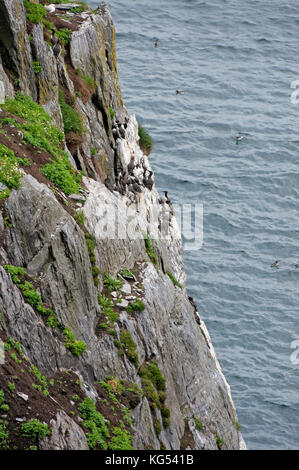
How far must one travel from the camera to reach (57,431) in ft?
56.8

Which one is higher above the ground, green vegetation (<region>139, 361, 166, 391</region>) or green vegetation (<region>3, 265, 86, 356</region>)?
green vegetation (<region>3, 265, 86, 356</region>)

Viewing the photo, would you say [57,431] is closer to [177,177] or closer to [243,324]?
[243,324]

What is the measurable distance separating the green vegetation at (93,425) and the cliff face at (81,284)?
4 centimetres

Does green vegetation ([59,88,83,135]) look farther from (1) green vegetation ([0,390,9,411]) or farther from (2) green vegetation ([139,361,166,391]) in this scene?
(1) green vegetation ([0,390,9,411])

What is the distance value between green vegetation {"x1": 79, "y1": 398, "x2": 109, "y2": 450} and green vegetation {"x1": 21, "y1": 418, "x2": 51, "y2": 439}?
1.95 m

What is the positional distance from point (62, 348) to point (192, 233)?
3923 cm

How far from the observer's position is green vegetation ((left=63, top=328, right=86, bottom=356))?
68.0 feet

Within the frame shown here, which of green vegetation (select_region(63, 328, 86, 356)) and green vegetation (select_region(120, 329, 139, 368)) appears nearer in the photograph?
green vegetation (select_region(63, 328, 86, 356))

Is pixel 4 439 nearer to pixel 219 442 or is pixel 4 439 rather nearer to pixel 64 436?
pixel 64 436

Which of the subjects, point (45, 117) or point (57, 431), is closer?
point (57, 431)

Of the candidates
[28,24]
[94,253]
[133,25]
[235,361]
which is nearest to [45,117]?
[28,24]

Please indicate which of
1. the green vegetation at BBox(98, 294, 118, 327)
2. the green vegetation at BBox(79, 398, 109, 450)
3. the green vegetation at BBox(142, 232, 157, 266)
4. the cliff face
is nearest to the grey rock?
the cliff face
